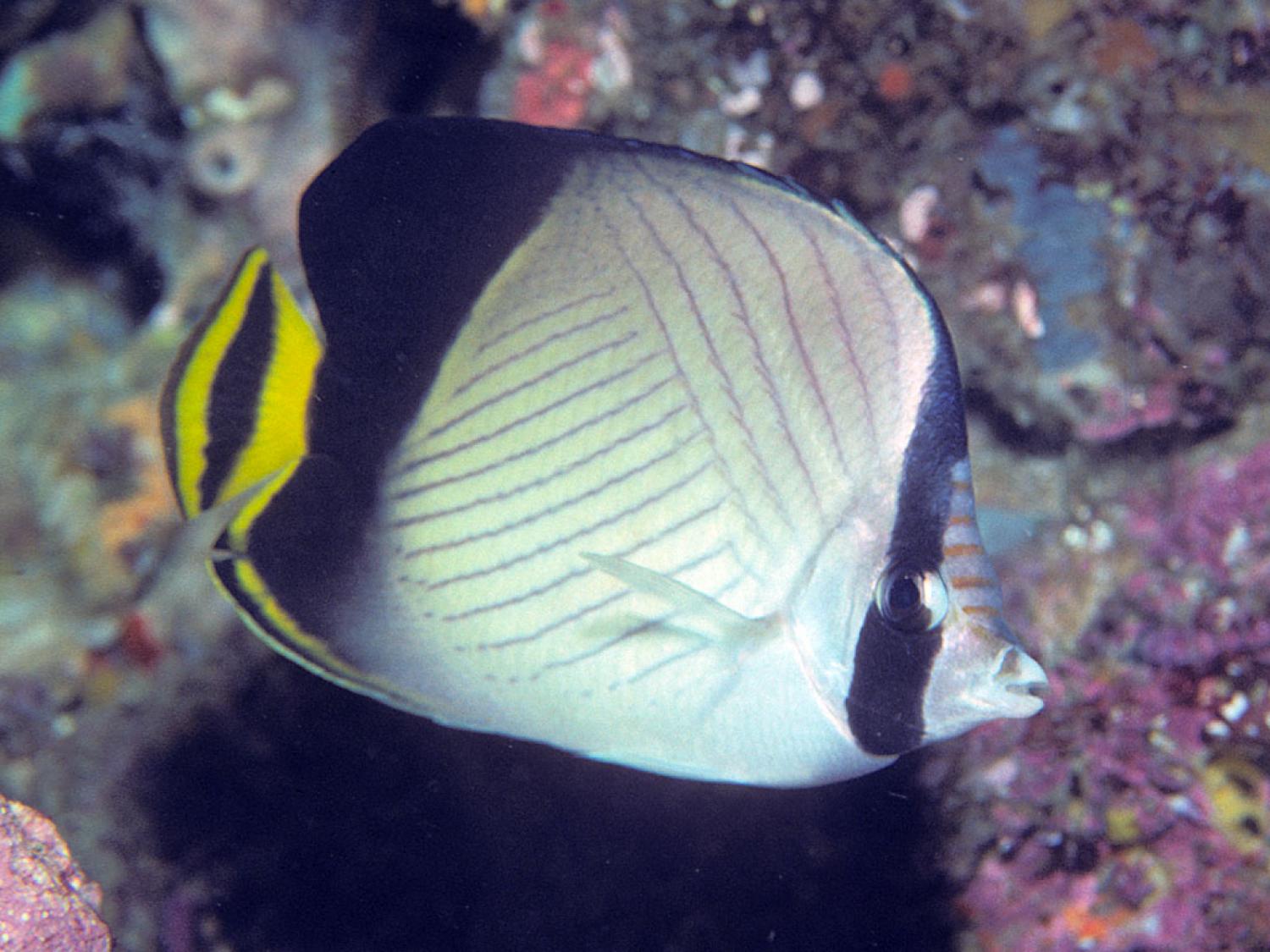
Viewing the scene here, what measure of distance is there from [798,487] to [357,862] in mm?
2089

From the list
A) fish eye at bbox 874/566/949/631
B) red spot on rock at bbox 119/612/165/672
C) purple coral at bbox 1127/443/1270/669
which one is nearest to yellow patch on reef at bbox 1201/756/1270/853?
purple coral at bbox 1127/443/1270/669

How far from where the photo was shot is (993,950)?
2.24 m

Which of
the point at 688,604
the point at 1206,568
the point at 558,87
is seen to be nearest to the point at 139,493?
the point at 558,87

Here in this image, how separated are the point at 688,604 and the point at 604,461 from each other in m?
0.27

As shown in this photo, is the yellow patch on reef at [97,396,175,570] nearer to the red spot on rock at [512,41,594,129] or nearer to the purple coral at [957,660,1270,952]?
the red spot on rock at [512,41,594,129]

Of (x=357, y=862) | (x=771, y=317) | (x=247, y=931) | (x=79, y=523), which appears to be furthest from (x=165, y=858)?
(x=771, y=317)

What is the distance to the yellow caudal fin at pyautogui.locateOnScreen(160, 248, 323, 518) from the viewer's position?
1.38m

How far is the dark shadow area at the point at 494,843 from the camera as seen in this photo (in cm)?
235

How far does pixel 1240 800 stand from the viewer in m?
2.11

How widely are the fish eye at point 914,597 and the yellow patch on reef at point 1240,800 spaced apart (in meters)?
1.43

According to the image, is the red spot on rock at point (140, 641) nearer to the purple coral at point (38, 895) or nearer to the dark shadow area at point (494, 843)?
the dark shadow area at point (494, 843)

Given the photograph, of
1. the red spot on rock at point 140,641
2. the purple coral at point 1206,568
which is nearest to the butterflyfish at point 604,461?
the purple coral at point 1206,568

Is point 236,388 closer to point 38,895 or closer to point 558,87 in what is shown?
point 38,895

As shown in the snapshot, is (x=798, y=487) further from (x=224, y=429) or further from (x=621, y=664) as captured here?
(x=224, y=429)
